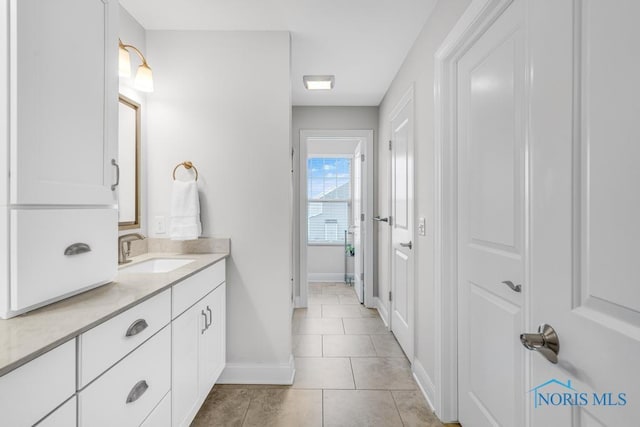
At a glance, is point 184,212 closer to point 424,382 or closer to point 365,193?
point 424,382

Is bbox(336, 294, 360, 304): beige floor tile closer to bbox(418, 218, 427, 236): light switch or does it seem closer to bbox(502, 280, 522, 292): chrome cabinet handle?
bbox(418, 218, 427, 236): light switch

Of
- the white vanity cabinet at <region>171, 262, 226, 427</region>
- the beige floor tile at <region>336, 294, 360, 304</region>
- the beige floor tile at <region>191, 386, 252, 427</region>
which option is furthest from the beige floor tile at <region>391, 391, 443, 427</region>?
the beige floor tile at <region>336, 294, 360, 304</region>

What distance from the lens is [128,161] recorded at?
6.86 feet

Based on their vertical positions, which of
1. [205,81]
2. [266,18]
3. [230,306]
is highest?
[266,18]

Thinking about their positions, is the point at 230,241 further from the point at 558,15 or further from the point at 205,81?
the point at 558,15

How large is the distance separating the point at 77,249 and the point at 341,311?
309 cm

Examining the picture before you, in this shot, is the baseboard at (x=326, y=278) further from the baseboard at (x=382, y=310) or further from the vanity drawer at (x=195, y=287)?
the vanity drawer at (x=195, y=287)

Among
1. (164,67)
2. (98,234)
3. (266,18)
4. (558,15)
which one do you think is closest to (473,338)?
(558,15)

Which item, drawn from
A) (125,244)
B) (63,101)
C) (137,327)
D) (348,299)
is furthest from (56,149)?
(348,299)

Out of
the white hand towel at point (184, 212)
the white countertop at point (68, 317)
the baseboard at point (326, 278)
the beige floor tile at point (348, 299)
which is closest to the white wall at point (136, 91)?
the white hand towel at point (184, 212)

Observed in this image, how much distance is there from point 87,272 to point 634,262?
156 centimetres

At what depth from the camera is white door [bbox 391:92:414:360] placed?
8.26ft

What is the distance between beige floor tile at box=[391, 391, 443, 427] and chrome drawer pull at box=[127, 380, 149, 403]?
1.38m

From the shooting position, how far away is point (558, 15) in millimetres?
708
